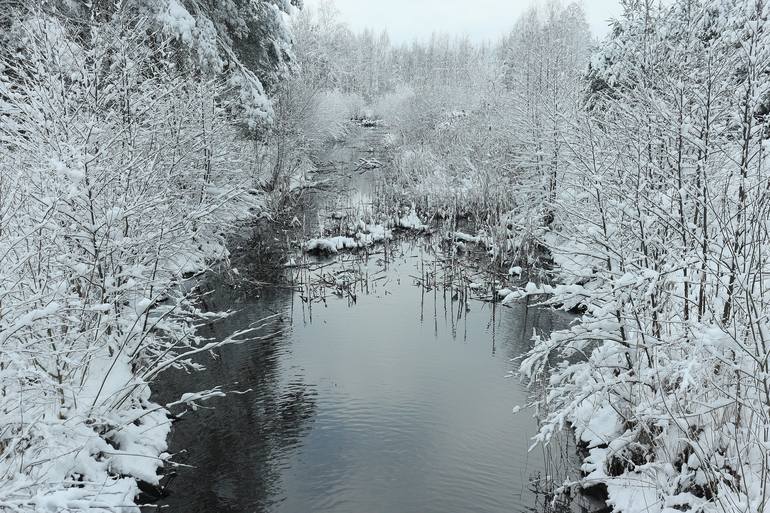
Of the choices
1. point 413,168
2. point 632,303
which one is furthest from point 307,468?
point 413,168

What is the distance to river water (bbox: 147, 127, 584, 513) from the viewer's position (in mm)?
6270

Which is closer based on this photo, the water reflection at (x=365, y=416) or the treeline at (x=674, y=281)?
the treeline at (x=674, y=281)

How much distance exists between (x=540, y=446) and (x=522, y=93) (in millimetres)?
15670

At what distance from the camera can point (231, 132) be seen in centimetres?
1631

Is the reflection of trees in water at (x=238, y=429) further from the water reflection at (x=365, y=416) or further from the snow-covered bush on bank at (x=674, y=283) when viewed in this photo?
the snow-covered bush on bank at (x=674, y=283)

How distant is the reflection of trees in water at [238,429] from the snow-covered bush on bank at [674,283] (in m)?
3.38

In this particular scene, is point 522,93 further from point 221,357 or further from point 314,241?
point 221,357

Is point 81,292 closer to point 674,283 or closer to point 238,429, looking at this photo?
point 238,429

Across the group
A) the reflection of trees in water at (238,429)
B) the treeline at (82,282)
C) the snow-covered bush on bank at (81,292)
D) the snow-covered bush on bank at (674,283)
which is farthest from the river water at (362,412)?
the snow-covered bush on bank at (674,283)

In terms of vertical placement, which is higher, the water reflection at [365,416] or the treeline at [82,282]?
the treeline at [82,282]

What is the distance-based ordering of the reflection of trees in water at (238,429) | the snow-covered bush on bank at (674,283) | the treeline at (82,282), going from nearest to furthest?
1. the treeline at (82,282)
2. the snow-covered bush on bank at (674,283)
3. the reflection of trees in water at (238,429)

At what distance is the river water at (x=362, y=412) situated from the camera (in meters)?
6.27

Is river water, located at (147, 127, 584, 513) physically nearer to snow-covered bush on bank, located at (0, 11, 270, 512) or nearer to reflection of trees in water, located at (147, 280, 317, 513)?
reflection of trees in water, located at (147, 280, 317, 513)

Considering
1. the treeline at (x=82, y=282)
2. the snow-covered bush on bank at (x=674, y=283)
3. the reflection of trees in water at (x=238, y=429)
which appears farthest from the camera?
the reflection of trees in water at (x=238, y=429)
